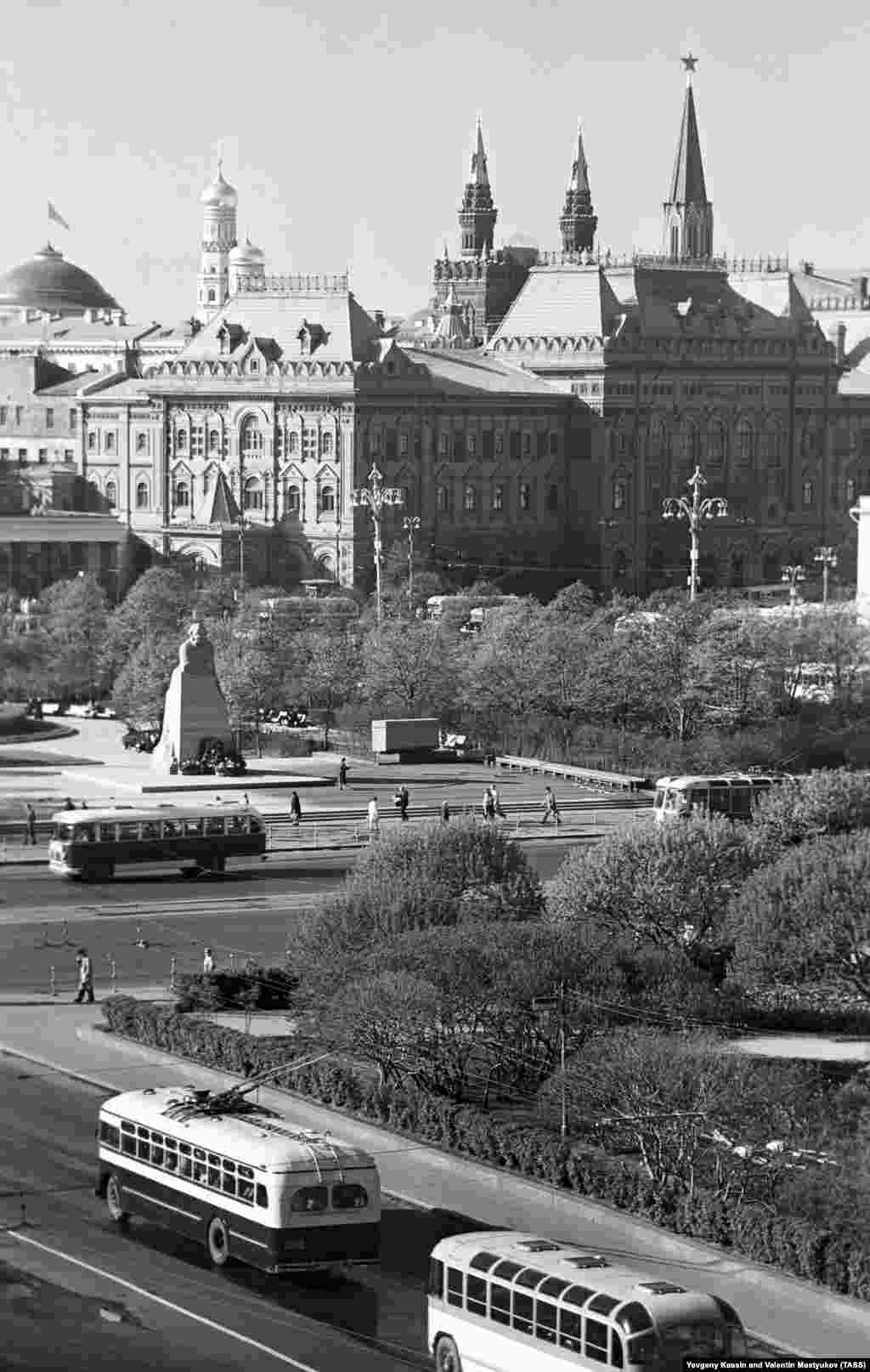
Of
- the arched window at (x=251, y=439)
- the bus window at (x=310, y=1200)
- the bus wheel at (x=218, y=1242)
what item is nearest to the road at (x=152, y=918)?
the bus wheel at (x=218, y=1242)

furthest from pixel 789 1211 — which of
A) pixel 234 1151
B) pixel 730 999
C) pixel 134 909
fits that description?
pixel 134 909

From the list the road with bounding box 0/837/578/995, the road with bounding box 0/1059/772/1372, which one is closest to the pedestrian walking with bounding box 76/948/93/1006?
the road with bounding box 0/837/578/995

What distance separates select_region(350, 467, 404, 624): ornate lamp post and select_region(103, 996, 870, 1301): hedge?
280 feet

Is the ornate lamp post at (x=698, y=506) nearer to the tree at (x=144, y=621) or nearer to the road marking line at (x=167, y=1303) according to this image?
the tree at (x=144, y=621)

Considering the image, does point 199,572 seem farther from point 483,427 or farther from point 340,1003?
point 340,1003

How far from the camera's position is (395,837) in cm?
7069

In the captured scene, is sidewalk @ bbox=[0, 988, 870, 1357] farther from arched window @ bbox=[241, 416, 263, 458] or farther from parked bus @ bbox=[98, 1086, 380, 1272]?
arched window @ bbox=[241, 416, 263, 458]

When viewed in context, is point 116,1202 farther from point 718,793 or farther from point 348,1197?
point 718,793

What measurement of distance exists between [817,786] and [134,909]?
52.6ft

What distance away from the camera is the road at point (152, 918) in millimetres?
72000

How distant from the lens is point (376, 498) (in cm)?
16025

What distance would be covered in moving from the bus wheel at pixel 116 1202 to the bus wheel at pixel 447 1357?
8.60 meters

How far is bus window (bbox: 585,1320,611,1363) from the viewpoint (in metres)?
40.2

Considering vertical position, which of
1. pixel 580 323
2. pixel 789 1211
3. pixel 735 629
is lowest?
pixel 789 1211
